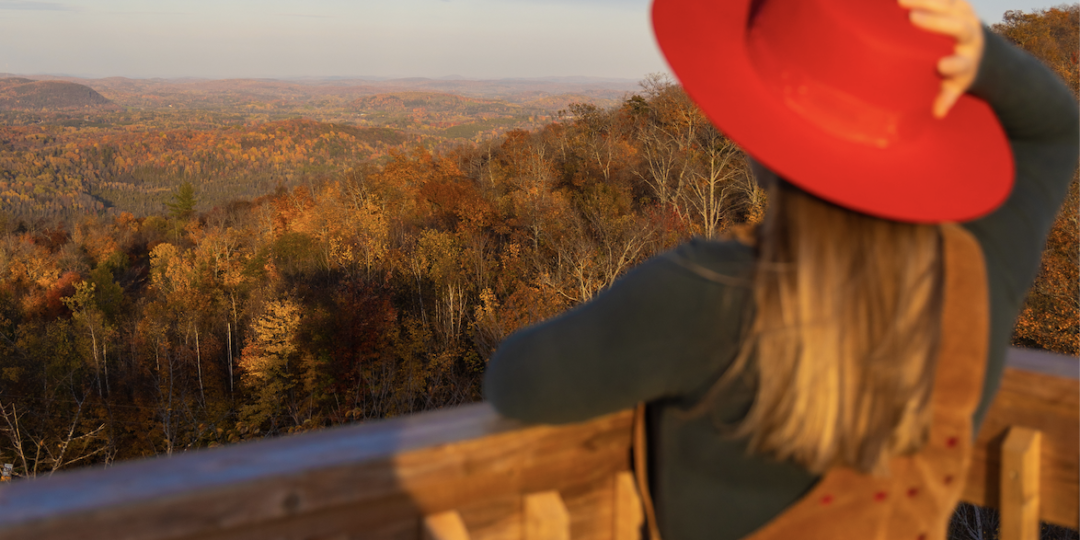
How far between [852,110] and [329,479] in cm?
71

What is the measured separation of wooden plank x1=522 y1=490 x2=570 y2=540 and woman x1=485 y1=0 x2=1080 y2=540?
14 centimetres

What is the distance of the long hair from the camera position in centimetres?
76

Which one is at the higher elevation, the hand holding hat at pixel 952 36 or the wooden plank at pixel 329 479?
the hand holding hat at pixel 952 36

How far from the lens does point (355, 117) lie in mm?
157250

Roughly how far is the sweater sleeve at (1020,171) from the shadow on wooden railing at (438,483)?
0.93 ft

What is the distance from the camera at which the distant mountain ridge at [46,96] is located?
157 m

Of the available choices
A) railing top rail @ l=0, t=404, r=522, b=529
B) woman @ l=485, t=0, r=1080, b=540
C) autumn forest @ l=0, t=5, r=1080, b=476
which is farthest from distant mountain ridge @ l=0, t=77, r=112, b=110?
woman @ l=485, t=0, r=1080, b=540

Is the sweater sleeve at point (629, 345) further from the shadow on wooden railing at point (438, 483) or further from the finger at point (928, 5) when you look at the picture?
the finger at point (928, 5)

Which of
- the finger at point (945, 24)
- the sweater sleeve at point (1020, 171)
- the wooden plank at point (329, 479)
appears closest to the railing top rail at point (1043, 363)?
the sweater sleeve at point (1020, 171)

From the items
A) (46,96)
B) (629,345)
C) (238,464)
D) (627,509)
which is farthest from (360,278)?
(46,96)

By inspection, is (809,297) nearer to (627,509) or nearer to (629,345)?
(629,345)

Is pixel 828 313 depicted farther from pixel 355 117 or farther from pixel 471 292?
pixel 355 117

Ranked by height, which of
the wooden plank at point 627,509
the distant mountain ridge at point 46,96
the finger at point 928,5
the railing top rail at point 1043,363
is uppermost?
the finger at point 928,5

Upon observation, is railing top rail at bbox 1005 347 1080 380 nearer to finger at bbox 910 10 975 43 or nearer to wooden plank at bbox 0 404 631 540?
finger at bbox 910 10 975 43
